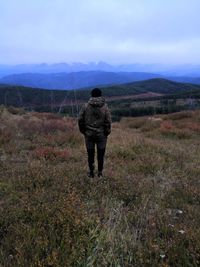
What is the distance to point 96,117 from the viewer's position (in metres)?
8.39

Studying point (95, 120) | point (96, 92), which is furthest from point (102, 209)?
point (96, 92)

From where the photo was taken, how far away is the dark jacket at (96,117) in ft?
27.4

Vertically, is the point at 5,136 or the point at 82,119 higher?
the point at 82,119

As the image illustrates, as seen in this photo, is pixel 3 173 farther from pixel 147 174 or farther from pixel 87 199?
pixel 147 174

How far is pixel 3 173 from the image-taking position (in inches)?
341

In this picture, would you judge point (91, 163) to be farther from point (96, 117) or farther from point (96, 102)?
point (96, 102)

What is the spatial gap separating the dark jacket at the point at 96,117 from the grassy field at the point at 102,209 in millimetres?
1003

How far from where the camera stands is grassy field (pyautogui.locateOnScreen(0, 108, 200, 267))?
4434 mm

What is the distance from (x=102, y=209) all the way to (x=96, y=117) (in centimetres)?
282

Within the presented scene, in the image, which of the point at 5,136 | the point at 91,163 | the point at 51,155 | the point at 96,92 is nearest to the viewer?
the point at 96,92

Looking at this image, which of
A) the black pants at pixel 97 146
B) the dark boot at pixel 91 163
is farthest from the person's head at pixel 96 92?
the dark boot at pixel 91 163


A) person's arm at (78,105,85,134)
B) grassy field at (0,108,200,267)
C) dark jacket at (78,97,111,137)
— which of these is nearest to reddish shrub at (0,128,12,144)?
grassy field at (0,108,200,267)

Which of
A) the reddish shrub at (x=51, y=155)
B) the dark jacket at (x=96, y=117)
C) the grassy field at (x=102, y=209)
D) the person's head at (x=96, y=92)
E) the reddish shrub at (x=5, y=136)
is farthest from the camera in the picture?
the reddish shrub at (x=5, y=136)

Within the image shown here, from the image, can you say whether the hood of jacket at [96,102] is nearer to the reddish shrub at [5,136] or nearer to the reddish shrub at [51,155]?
the reddish shrub at [51,155]
